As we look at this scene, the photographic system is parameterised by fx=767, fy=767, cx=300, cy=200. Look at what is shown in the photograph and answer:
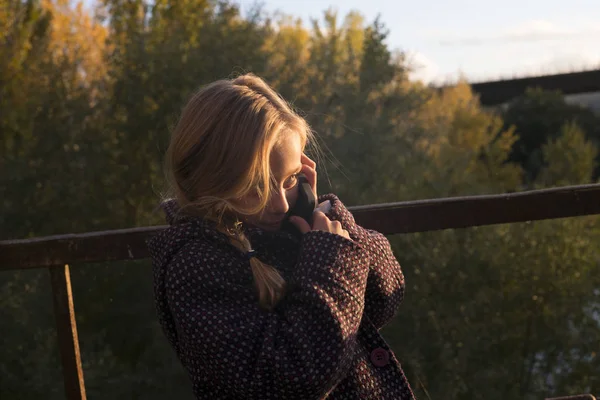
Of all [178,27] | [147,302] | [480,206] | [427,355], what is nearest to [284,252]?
[480,206]

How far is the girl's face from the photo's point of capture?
4.98 ft

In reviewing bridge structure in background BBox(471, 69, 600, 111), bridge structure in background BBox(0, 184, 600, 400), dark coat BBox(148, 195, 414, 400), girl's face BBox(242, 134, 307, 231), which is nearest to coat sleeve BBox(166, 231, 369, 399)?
dark coat BBox(148, 195, 414, 400)

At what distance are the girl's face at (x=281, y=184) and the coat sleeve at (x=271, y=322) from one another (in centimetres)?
11

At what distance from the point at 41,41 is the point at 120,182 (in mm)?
4055

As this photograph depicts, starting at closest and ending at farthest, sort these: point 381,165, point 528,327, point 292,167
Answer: point 292,167
point 528,327
point 381,165

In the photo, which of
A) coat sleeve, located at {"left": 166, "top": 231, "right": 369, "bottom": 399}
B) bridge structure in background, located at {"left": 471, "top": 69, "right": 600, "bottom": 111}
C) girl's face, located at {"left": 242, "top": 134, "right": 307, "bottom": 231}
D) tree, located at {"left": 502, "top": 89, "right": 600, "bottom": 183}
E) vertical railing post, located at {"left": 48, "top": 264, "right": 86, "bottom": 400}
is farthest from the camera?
bridge structure in background, located at {"left": 471, "top": 69, "right": 600, "bottom": 111}

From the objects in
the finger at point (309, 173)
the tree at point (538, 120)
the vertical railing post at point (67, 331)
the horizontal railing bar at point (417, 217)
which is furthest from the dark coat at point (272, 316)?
the tree at point (538, 120)

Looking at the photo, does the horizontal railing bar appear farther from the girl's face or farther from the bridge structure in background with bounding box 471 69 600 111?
the bridge structure in background with bounding box 471 69 600 111

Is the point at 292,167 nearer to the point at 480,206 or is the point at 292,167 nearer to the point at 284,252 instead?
the point at 284,252

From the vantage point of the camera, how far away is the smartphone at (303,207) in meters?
1.57

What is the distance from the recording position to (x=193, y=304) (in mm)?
1423

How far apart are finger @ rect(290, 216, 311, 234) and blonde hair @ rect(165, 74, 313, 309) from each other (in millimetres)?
85

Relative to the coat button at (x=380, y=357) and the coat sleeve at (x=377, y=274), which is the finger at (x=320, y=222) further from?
the coat button at (x=380, y=357)

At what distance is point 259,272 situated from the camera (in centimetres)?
145
